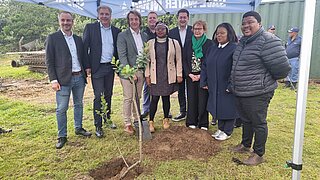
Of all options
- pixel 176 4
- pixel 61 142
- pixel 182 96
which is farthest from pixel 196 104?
pixel 176 4

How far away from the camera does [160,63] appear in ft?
11.5

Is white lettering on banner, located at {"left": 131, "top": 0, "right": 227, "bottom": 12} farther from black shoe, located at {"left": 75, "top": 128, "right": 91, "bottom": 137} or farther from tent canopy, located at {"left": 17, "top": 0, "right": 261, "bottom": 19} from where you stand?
black shoe, located at {"left": 75, "top": 128, "right": 91, "bottom": 137}

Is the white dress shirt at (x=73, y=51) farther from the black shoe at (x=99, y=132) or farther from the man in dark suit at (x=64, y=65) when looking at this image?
the black shoe at (x=99, y=132)

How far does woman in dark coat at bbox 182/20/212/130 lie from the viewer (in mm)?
3478

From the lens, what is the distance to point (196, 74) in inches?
141

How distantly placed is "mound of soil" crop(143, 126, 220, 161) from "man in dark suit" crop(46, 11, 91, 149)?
44.3 inches

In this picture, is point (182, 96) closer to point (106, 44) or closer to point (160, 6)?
point (106, 44)

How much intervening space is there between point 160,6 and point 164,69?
76.4 inches

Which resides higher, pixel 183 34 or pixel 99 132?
pixel 183 34

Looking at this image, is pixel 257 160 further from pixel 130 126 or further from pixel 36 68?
pixel 36 68

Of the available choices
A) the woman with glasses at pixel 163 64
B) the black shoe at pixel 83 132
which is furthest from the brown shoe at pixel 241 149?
the black shoe at pixel 83 132

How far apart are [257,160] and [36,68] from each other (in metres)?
9.45

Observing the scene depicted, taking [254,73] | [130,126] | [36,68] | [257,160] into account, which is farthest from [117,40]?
[36,68]

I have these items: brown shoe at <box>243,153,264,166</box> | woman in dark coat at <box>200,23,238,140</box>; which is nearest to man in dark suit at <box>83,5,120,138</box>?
woman in dark coat at <box>200,23,238,140</box>
